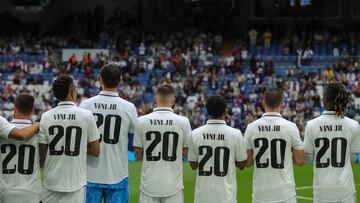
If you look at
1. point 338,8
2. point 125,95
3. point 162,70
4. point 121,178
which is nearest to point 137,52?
point 162,70

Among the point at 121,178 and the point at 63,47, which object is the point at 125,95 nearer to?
the point at 63,47

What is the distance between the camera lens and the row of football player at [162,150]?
8703 millimetres

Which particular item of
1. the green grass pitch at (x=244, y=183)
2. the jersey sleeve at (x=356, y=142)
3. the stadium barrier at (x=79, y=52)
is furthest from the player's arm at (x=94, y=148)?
the stadium barrier at (x=79, y=52)

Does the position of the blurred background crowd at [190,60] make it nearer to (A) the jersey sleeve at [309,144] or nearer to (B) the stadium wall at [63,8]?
(B) the stadium wall at [63,8]

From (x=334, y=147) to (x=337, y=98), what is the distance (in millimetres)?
536

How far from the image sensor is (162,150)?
9.05 meters

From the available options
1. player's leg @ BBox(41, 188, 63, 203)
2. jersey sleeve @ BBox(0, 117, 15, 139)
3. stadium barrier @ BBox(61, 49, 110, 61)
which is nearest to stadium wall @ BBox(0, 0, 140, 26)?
stadium barrier @ BBox(61, 49, 110, 61)

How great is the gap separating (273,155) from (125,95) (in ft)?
85.9

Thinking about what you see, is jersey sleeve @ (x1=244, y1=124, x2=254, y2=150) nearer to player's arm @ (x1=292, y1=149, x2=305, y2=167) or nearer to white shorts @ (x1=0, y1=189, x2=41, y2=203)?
player's arm @ (x1=292, y1=149, x2=305, y2=167)

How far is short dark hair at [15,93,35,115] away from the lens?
870 centimetres

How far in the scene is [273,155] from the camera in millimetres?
8898

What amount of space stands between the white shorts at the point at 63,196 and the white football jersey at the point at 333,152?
2.53 meters

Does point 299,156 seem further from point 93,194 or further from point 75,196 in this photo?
point 75,196

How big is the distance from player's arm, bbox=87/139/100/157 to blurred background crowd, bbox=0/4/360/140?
2282 centimetres
